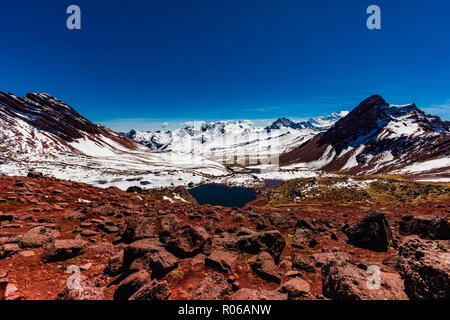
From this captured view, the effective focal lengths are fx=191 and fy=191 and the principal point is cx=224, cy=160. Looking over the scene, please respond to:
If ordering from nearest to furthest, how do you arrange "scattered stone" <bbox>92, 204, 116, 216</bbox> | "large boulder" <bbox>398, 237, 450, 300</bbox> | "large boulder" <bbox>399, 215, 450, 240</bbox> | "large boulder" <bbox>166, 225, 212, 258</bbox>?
"large boulder" <bbox>398, 237, 450, 300</bbox>, "large boulder" <bbox>166, 225, 212, 258</bbox>, "large boulder" <bbox>399, 215, 450, 240</bbox>, "scattered stone" <bbox>92, 204, 116, 216</bbox>

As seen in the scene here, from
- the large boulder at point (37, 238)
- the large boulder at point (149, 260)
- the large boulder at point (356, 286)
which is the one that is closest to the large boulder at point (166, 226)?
the large boulder at point (149, 260)

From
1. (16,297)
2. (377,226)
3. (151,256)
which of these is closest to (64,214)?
(16,297)

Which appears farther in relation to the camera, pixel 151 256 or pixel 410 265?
pixel 151 256

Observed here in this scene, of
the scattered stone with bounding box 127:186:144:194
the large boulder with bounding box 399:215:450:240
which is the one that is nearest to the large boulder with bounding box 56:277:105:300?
the large boulder with bounding box 399:215:450:240

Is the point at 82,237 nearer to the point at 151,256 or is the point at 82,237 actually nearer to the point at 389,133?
the point at 151,256

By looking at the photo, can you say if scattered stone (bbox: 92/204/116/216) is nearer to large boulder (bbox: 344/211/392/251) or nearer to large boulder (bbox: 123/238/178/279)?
large boulder (bbox: 123/238/178/279)

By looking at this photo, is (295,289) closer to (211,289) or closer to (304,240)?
(211,289)

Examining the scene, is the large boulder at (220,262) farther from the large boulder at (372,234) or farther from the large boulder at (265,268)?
the large boulder at (372,234)
